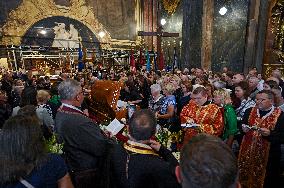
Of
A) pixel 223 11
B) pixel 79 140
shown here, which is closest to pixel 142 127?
pixel 79 140

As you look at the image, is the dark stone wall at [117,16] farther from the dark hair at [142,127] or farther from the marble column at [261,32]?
the dark hair at [142,127]

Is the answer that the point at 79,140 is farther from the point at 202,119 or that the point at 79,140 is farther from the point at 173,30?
the point at 173,30

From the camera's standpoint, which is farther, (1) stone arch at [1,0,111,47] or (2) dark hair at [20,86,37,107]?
(1) stone arch at [1,0,111,47]

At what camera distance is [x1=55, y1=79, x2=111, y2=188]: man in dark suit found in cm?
312

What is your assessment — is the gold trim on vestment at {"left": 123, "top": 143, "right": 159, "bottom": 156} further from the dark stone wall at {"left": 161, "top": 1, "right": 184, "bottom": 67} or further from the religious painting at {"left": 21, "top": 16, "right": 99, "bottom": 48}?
the religious painting at {"left": 21, "top": 16, "right": 99, "bottom": 48}

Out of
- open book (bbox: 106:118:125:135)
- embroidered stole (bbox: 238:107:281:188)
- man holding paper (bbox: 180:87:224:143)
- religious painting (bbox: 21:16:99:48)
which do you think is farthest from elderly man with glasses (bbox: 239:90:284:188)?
religious painting (bbox: 21:16:99:48)

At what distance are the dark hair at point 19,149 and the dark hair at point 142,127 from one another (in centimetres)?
72

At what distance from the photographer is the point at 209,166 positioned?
1.42m

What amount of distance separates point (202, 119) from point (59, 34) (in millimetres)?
16775

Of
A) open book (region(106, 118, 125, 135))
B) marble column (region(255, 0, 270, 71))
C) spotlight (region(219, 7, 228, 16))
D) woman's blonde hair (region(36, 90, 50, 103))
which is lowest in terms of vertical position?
open book (region(106, 118, 125, 135))

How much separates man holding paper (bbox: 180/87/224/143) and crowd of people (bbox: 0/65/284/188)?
0.01m

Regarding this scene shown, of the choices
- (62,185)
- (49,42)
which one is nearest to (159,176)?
(62,185)

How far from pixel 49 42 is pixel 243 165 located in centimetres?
1680

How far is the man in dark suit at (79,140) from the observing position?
123 inches
